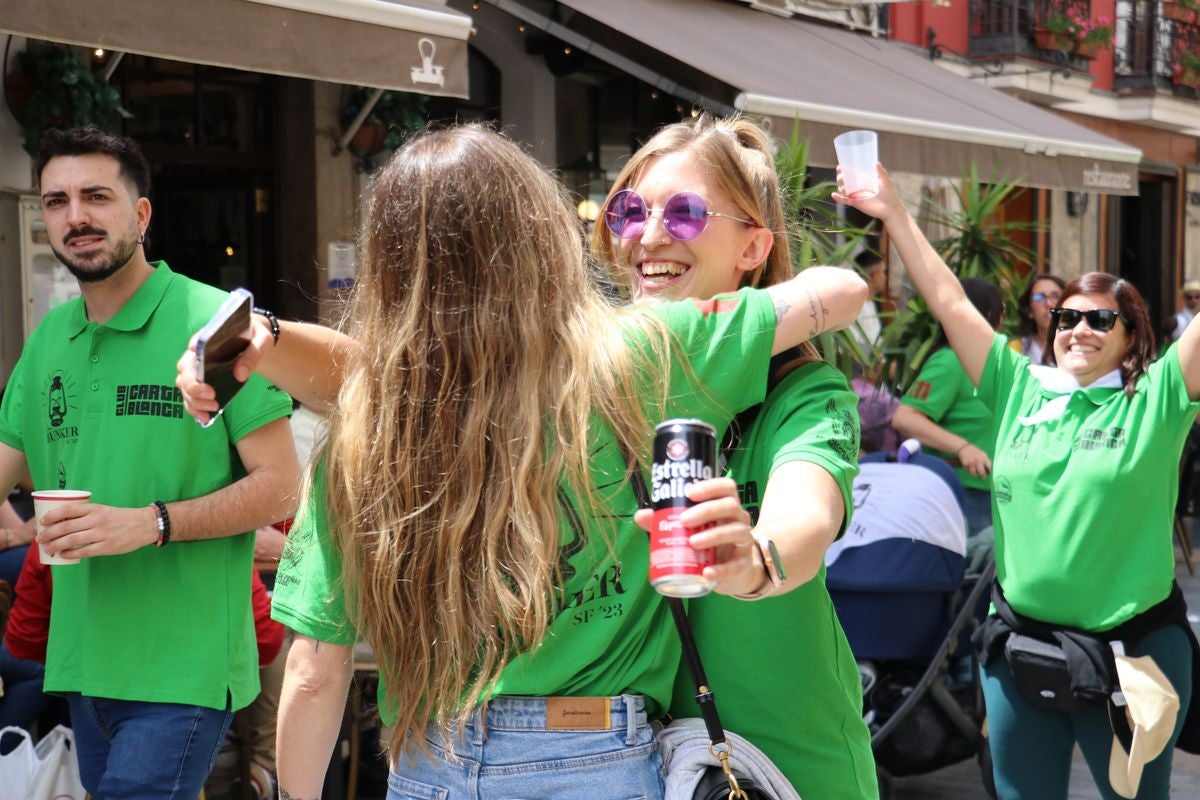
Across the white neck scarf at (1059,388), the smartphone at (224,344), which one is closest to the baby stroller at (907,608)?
the white neck scarf at (1059,388)

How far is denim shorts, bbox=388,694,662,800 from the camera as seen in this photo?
6.18 ft

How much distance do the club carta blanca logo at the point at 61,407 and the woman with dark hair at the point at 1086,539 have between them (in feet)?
6.40

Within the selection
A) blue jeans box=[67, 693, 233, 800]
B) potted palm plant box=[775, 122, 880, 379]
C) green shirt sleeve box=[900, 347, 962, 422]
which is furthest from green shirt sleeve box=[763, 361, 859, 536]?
green shirt sleeve box=[900, 347, 962, 422]

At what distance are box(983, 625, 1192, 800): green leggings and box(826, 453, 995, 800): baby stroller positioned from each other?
2.51ft

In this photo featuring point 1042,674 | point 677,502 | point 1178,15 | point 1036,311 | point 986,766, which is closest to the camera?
point 677,502

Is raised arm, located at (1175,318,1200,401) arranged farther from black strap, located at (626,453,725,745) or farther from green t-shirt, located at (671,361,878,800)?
black strap, located at (626,453,725,745)

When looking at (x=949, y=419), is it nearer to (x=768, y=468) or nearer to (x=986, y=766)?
(x=986, y=766)

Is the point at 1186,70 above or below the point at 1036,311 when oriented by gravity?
above

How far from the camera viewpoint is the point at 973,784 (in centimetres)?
575

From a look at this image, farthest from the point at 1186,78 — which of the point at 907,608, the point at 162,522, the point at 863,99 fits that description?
the point at 162,522

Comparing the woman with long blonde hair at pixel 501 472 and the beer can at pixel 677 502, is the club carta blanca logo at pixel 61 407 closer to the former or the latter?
the woman with long blonde hair at pixel 501 472

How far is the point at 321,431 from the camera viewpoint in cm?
211

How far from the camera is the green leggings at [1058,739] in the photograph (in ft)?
12.7

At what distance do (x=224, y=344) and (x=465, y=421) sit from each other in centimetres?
31
